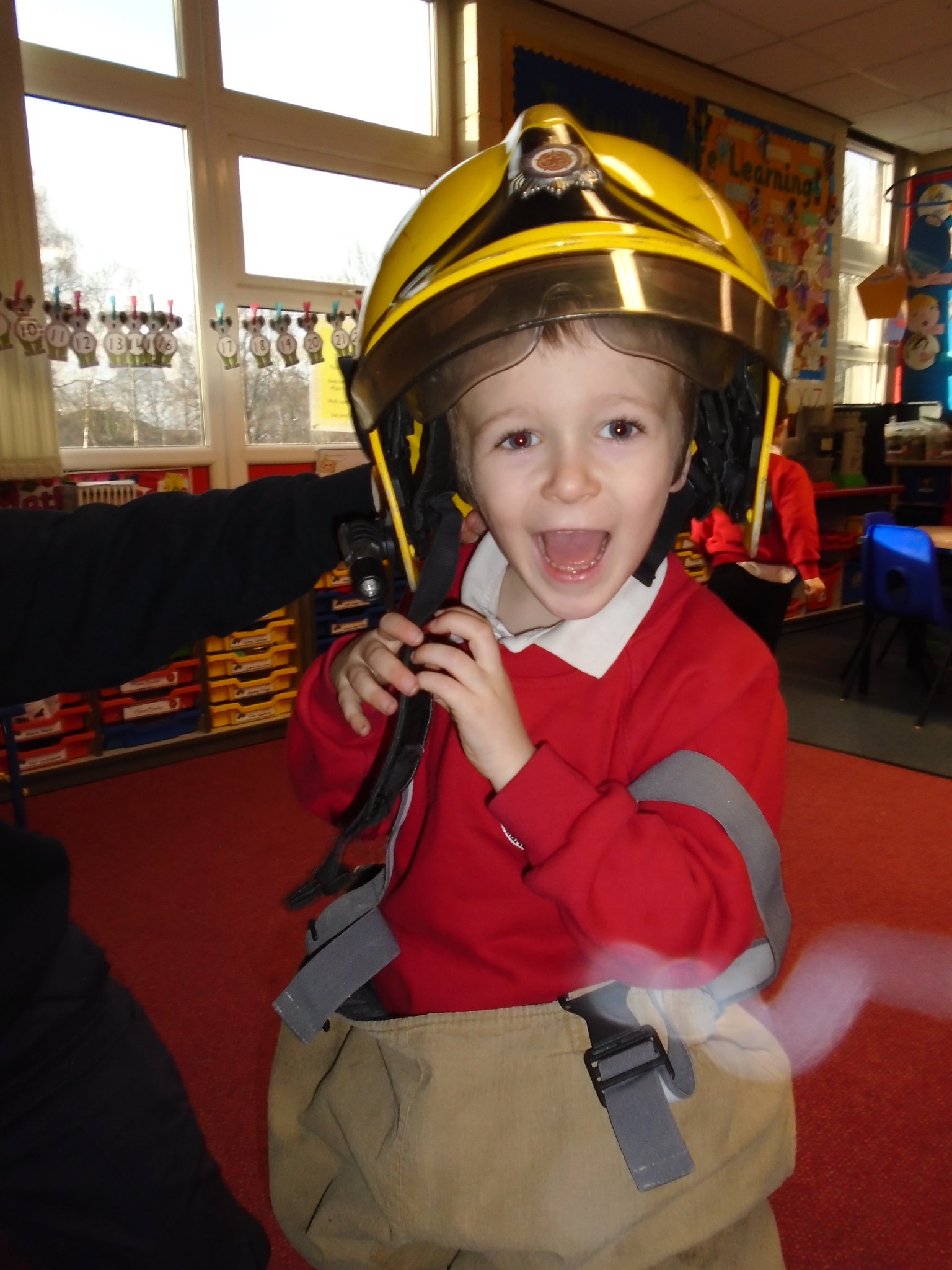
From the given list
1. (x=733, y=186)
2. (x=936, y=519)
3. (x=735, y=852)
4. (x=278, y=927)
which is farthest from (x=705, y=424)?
(x=936, y=519)

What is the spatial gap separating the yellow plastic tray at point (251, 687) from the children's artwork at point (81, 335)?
1.36 m

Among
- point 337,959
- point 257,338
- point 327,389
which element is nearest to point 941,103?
point 327,389

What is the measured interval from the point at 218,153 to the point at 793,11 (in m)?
3.13

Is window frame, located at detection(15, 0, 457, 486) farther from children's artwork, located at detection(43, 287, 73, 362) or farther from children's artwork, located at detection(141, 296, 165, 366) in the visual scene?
children's artwork, located at detection(43, 287, 73, 362)

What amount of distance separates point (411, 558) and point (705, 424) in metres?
0.36

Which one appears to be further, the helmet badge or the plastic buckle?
the helmet badge

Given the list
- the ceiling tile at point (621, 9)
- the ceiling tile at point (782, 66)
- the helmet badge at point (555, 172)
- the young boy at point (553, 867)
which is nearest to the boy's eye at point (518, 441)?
the young boy at point (553, 867)

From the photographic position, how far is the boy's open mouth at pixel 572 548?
810 millimetres

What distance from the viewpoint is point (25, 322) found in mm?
3113

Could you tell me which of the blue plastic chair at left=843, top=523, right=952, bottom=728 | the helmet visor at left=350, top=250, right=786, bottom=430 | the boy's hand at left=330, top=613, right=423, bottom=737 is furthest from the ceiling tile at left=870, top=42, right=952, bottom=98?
the boy's hand at left=330, top=613, right=423, bottom=737

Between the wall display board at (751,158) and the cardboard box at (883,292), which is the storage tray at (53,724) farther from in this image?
the cardboard box at (883,292)

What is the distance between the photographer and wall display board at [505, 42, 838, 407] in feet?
14.8

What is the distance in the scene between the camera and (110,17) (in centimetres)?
334

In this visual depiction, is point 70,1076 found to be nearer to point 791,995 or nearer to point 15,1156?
point 15,1156
